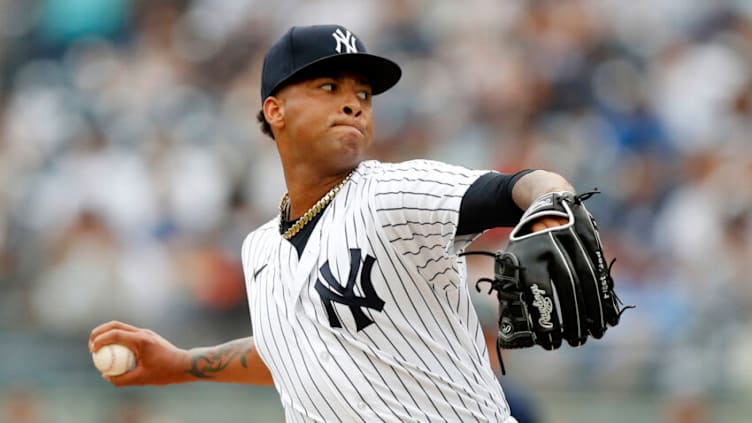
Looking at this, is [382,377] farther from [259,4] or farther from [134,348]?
[259,4]

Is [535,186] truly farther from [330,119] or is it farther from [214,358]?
[214,358]

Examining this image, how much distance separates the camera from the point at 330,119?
3.31 m

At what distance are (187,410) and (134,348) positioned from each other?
3.81 meters

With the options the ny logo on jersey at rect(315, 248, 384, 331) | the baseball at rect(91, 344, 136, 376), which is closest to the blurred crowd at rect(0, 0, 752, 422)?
the baseball at rect(91, 344, 136, 376)

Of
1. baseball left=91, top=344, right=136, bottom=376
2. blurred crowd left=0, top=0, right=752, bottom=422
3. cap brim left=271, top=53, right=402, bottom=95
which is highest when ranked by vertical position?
blurred crowd left=0, top=0, right=752, bottom=422

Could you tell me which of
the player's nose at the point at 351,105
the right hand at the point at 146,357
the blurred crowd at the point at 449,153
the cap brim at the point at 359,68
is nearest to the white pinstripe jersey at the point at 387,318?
the player's nose at the point at 351,105

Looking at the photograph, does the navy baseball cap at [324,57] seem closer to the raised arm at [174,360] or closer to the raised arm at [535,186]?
the raised arm at [535,186]

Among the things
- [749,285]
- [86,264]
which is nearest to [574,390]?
[749,285]

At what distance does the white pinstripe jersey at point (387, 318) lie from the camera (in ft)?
Answer: 9.68

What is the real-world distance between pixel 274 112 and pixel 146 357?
1045 mm

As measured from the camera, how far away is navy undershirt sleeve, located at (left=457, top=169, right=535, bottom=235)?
262cm

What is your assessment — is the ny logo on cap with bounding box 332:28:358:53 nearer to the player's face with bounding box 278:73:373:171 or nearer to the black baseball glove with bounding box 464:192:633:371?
the player's face with bounding box 278:73:373:171

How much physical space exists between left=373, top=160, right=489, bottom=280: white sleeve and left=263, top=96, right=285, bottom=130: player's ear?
1.84ft

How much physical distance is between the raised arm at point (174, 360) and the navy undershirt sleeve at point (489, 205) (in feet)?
4.35
